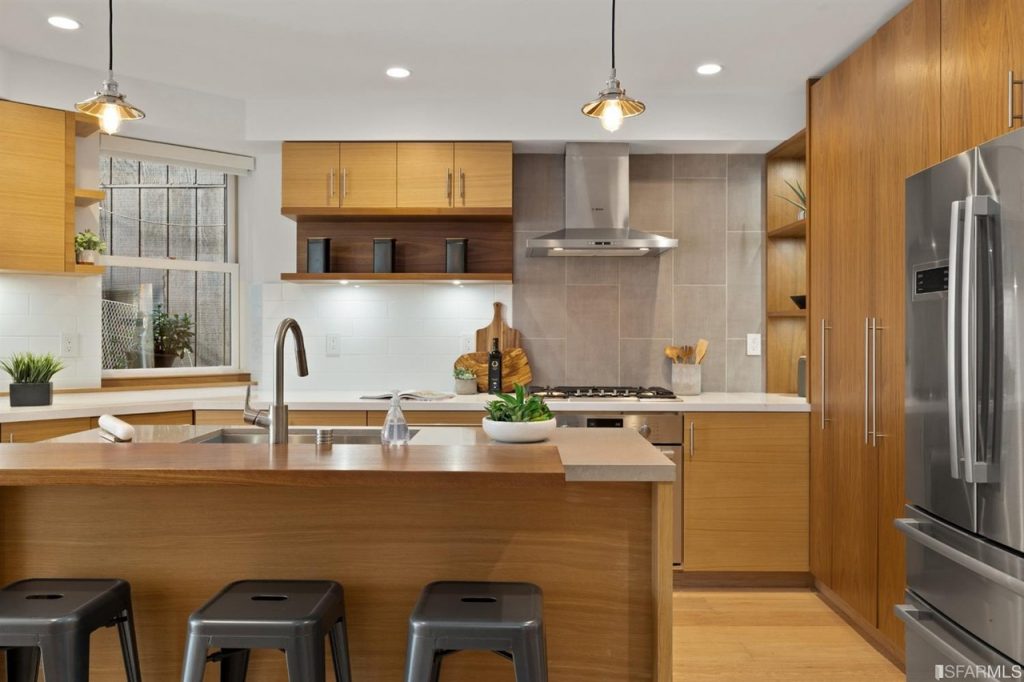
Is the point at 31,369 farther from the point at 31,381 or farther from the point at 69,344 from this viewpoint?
the point at 69,344

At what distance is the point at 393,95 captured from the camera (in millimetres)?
3959

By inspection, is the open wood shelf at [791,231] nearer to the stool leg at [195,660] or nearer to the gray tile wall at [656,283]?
the gray tile wall at [656,283]

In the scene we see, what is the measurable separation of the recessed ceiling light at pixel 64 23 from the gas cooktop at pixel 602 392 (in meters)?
2.61

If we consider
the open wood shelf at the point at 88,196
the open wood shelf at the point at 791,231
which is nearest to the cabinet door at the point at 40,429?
the open wood shelf at the point at 88,196

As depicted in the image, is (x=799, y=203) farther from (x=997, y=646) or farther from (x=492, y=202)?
(x=997, y=646)

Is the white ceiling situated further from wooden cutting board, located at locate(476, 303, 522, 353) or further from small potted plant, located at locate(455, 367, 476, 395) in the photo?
small potted plant, located at locate(455, 367, 476, 395)

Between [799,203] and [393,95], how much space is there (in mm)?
2338

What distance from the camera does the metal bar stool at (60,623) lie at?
1.60m

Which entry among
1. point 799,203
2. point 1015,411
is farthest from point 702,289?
point 1015,411

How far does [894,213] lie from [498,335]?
2208mm

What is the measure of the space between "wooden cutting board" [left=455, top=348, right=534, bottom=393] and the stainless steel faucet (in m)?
1.99

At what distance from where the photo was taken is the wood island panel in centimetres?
199

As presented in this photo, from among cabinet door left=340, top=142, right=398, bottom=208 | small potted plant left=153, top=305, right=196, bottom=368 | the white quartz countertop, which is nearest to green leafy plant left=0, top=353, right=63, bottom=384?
the white quartz countertop

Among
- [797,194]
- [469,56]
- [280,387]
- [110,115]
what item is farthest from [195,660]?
[797,194]
